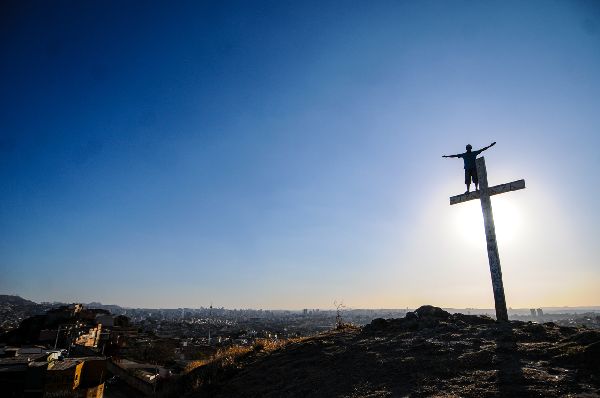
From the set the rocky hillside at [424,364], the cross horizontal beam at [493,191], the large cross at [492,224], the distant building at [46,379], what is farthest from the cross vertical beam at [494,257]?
the distant building at [46,379]

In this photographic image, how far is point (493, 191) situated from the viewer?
9.03 m

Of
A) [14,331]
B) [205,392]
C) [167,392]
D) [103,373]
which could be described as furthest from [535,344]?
[14,331]

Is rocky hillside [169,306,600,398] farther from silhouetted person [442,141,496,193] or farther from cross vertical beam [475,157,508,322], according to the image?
silhouetted person [442,141,496,193]

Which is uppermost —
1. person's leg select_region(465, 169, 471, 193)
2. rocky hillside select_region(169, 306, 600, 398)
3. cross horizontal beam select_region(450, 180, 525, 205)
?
person's leg select_region(465, 169, 471, 193)

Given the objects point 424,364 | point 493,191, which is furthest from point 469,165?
point 424,364

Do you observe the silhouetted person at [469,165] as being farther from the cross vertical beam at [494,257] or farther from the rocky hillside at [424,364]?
the rocky hillside at [424,364]

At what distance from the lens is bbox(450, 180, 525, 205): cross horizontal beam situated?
8.66 m

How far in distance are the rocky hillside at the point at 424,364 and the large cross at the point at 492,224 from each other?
1.86ft

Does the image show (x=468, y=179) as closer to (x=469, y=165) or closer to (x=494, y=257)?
(x=469, y=165)

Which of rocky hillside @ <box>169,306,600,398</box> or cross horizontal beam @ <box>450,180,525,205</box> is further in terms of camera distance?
cross horizontal beam @ <box>450,180,525,205</box>

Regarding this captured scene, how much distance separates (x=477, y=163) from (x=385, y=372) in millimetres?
6177

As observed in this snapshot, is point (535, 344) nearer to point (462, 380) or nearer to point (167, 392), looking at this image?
point (462, 380)

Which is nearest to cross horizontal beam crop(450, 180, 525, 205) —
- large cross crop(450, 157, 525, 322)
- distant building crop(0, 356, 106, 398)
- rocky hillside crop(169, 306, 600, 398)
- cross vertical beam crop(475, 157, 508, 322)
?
large cross crop(450, 157, 525, 322)

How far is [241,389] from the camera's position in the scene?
25.8 ft
